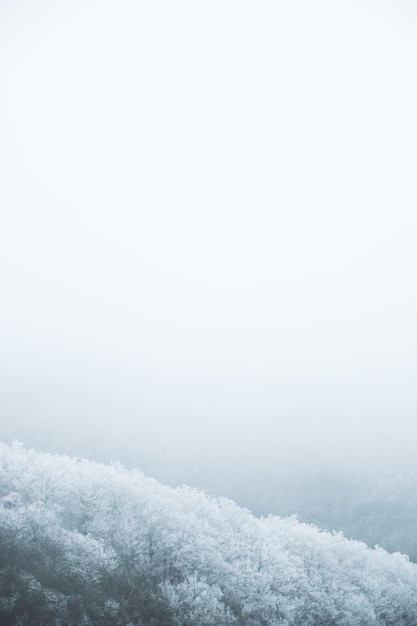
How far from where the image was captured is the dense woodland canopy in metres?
10.3

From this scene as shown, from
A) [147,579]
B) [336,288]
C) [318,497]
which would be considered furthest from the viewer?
[336,288]

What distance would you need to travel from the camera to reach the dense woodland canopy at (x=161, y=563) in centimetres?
1030

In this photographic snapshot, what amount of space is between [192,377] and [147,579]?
136ft

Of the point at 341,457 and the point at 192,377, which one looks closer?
the point at 341,457

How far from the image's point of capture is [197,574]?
476 inches

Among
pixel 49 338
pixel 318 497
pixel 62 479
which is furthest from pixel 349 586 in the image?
pixel 49 338

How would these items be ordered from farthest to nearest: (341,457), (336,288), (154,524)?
1. (336,288)
2. (341,457)
3. (154,524)

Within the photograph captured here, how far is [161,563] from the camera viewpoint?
12250mm

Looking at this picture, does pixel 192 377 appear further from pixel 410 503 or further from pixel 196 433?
pixel 410 503

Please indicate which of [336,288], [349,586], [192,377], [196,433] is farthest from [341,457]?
[336,288]

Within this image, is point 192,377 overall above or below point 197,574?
above

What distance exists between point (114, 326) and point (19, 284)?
108 ft

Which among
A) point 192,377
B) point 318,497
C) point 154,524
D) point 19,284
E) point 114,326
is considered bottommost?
point 318,497

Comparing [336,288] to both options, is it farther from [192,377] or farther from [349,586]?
[349,586]
